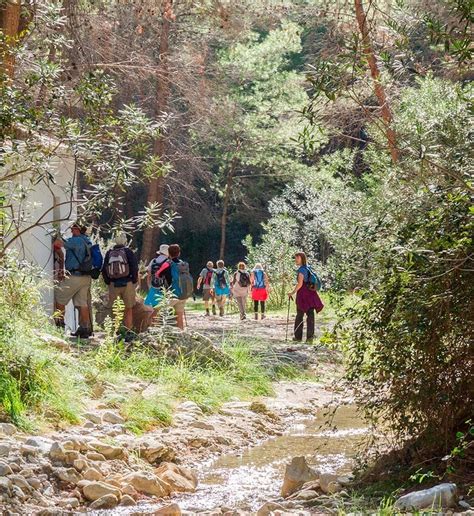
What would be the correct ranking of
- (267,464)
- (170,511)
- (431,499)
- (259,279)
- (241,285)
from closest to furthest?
(431,499)
(170,511)
(267,464)
(241,285)
(259,279)

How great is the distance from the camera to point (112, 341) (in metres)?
13.1

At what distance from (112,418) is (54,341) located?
2.12 m

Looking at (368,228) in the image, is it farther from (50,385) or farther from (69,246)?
(69,246)

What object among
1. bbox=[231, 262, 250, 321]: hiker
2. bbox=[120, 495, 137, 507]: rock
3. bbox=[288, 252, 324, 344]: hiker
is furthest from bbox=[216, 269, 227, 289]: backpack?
bbox=[120, 495, 137, 507]: rock

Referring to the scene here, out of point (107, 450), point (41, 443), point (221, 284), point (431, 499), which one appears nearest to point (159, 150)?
point (221, 284)

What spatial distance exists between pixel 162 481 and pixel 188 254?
36004mm

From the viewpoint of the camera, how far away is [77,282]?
15.7 m

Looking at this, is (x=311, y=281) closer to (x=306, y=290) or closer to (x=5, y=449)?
(x=306, y=290)

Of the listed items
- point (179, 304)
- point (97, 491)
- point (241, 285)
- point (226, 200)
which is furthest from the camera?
point (226, 200)

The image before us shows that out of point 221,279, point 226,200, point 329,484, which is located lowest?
point 329,484

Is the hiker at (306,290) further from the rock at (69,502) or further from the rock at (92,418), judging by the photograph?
the rock at (69,502)

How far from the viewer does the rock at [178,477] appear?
877 centimetres

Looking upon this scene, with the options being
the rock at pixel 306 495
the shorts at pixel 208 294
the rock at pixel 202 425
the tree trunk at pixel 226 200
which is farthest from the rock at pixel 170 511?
the tree trunk at pixel 226 200

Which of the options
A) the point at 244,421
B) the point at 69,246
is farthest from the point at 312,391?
the point at 69,246
